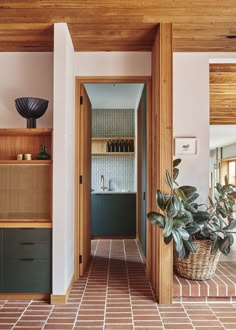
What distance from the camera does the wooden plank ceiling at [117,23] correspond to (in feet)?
8.08

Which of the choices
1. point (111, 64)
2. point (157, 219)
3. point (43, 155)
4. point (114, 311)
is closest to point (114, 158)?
point (111, 64)

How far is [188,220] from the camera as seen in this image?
253 cm

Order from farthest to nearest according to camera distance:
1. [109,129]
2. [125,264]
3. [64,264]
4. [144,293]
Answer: [109,129] < [125,264] < [144,293] < [64,264]

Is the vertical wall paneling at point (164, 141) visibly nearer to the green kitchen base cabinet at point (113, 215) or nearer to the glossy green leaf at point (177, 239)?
the glossy green leaf at point (177, 239)

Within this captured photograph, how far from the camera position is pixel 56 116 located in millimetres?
2738

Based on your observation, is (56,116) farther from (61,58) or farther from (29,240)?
(29,240)

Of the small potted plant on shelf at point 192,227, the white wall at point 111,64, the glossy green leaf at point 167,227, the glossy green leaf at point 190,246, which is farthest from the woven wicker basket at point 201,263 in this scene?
the white wall at point 111,64

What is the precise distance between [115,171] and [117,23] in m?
3.53

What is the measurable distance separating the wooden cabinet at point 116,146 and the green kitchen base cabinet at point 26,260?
10.6ft

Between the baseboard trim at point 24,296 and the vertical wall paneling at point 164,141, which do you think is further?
the baseboard trim at point 24,296

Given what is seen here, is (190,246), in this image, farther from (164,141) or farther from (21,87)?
(21,87)

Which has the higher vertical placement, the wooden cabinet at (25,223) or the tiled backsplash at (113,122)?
the tiled backsplash at (113,122)

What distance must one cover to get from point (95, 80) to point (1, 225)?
1.84m

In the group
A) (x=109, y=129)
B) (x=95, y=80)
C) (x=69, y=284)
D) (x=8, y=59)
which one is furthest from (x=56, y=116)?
(x=109, y=129)
